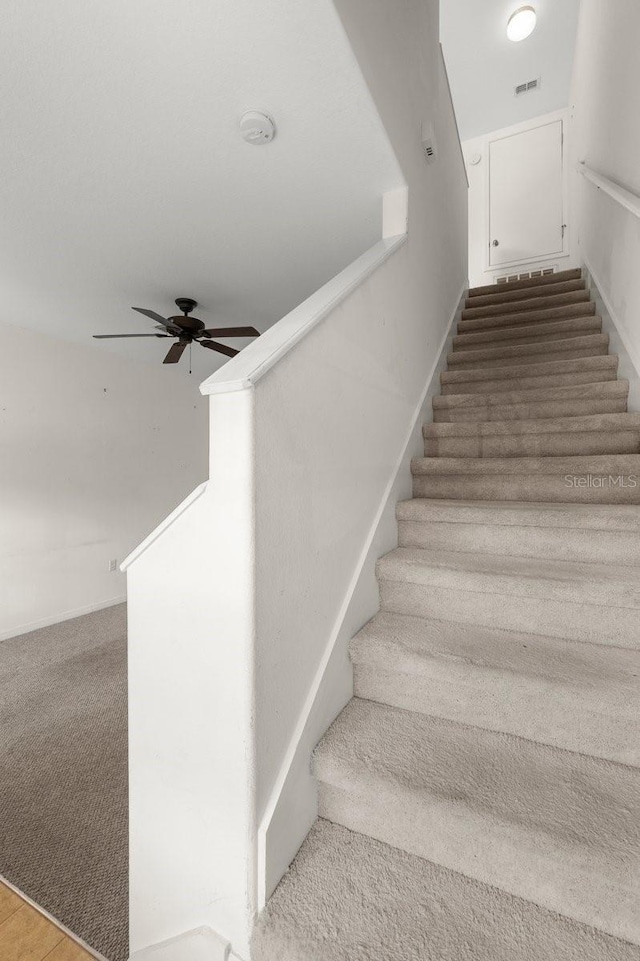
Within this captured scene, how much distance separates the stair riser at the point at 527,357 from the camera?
8.57 feet

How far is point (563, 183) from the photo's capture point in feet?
16.3

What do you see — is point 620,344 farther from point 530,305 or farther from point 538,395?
point 530,305

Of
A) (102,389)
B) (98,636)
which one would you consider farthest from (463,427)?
(102,389)

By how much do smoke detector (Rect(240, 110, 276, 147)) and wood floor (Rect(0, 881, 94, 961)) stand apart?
101 inches

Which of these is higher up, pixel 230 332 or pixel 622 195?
pixel 622 195

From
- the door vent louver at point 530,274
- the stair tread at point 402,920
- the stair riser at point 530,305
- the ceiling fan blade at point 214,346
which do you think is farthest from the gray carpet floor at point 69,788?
the door vent louver at point 530,274

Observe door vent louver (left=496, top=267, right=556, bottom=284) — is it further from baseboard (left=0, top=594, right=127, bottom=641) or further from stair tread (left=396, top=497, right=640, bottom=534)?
baseboard (left=0, top=594, right=127, bottom=641)

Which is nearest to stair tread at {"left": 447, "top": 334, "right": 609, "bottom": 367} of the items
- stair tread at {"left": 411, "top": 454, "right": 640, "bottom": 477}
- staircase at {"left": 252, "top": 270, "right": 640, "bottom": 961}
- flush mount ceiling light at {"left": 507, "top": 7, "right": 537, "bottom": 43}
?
staircase at {"left": 252, "top": 270, "right": 640, "bottom": 961}

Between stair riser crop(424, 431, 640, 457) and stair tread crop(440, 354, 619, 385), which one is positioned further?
stair tread crop(440, 354, 619, 385)

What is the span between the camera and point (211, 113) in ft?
5.06

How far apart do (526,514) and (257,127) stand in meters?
1.80

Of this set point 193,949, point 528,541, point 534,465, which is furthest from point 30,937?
point 534,465

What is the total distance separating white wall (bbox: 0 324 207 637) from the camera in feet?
11.3

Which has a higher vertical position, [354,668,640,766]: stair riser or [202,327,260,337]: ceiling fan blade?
[202,327,260,337]: ceiling fan blade
